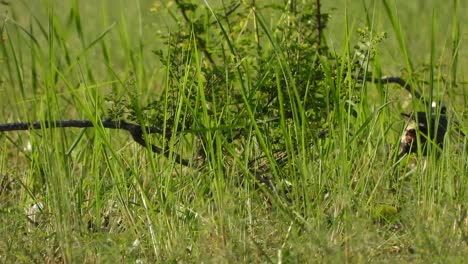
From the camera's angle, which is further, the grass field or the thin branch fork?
the thin branch fork

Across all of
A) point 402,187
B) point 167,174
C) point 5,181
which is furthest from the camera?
point 5,181

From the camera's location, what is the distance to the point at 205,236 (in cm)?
294

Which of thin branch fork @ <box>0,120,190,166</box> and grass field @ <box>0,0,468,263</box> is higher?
thin branch fork @ <box>0,120,190,166</box>

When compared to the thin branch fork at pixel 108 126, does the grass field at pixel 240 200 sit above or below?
below

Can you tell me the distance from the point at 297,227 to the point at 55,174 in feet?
2.36

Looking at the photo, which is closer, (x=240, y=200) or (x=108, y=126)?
(x=240, y=200)

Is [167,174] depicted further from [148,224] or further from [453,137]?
[453,137]

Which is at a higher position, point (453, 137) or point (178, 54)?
point (178, 54)

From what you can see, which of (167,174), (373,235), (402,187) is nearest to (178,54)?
(167,174)

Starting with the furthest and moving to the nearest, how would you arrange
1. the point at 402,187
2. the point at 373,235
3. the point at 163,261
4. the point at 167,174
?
the point at 402,187
the point at 167,174
the point at 163,261
the point at 373,235

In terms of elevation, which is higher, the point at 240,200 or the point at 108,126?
the point at 108,126

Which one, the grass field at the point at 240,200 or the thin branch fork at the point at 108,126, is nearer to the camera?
the grass field at the point at 240,200

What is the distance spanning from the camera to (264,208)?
3234 mm

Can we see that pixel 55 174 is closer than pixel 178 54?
Yes
